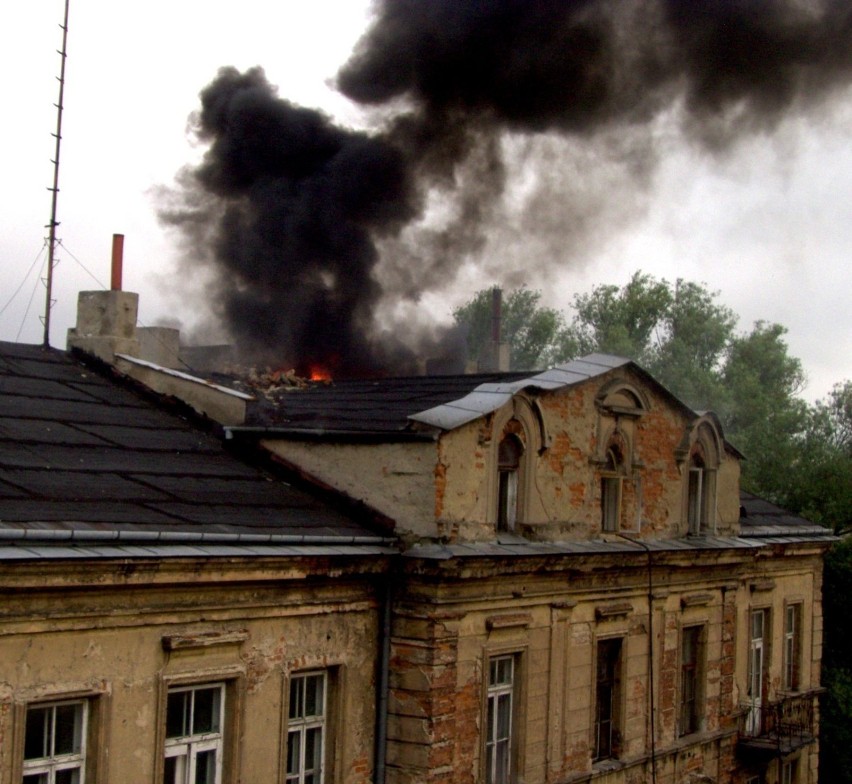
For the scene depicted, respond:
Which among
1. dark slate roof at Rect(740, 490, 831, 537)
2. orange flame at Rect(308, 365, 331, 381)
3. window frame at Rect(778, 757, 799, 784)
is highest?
orange flame at Rect(308, 365, 331, 381)

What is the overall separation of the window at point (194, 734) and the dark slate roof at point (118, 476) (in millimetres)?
1290

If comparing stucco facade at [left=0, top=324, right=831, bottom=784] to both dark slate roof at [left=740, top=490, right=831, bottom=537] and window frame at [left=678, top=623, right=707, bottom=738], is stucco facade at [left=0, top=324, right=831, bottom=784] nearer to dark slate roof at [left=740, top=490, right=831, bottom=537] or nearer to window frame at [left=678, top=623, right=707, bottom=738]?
window frame at [left=678, top=623, right=707, bottom=738]

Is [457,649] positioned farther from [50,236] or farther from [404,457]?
[50,236]

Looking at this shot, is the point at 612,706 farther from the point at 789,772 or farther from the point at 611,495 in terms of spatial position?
the point at 789,772

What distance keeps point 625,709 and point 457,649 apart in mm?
3615

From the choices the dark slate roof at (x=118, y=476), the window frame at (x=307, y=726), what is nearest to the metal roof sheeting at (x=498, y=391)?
the dark slate roof at (x=118, y=476)

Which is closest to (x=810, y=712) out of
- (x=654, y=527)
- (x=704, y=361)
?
(x=654, y=527)

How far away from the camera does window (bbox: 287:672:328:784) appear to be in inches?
421

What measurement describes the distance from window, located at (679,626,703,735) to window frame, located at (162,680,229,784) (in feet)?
25.7

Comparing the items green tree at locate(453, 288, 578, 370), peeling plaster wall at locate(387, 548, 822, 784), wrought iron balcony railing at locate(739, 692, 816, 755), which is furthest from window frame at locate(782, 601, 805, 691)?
green tree at locate(453, 288, 578, 370)

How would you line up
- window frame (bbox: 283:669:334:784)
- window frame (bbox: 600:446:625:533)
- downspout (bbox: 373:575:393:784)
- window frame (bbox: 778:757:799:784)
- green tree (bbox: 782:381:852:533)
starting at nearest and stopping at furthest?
window frame (bbox: 283:669:334:784), downspout (bbox: 373:575:393:784), window frame (bbox: 600:446:625:533), window frame (bbox: 778:757:799:784), green tree (bbox: 782:381:852:533)

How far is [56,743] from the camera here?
28.4ft

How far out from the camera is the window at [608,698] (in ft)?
46.6

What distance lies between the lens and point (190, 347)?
2162 centimetres
